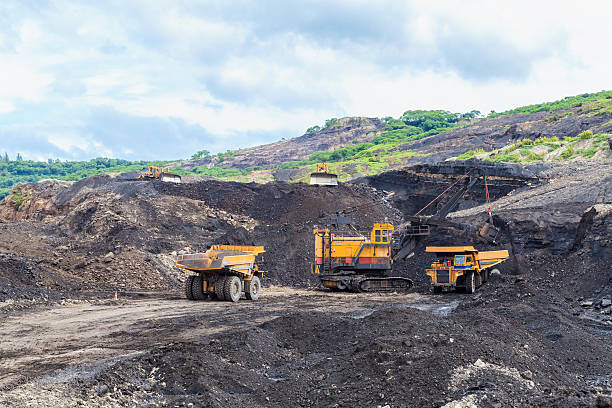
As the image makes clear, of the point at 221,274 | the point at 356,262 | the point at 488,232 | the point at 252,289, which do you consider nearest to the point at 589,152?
the point at 488,232

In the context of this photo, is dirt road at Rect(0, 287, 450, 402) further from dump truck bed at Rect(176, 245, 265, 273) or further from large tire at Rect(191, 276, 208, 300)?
dump truck bed at Rect(176, 245, 265, 273)

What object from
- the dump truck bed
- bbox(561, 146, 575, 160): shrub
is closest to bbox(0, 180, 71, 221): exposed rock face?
the dump truck bed

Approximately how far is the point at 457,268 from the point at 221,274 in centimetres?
853

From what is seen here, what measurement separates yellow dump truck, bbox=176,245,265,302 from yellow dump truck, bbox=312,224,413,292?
12.7 ft

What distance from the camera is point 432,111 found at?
4218 inches

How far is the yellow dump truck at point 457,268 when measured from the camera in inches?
822

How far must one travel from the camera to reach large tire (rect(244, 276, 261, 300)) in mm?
19750

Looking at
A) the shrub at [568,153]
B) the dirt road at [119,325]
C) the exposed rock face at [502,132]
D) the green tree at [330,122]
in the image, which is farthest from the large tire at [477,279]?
the green tree at [330,122]

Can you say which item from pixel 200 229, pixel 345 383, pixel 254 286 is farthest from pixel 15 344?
pixel 200 229

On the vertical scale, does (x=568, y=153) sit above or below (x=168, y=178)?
above

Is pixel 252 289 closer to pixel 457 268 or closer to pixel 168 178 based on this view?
pixel 457 268

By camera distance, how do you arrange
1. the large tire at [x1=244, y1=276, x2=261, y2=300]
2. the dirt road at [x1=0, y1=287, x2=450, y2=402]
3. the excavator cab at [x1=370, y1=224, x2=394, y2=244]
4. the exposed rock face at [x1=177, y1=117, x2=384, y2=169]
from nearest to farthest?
1. the dirt road at [x1=0, y1=287, x2=450, y2=402]
2. the large tire at [x1=244, y1=276, x2=261, y2=300]
3. the excavator cab at [x1=370, y1=224, x2=394, y2=244]
4. the exposed rock face at [x1=177, y1=117, x2=384, y2=169]

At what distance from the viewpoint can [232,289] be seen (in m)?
18.8

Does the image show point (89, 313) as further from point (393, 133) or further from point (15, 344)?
point (393, 133)
